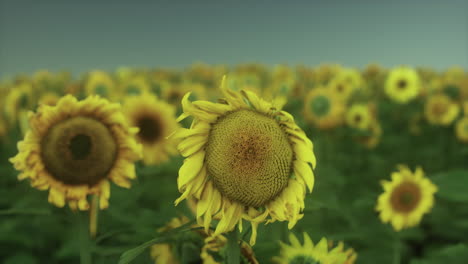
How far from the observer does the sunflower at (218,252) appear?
4.03 ft

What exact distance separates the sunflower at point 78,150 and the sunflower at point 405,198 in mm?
1170

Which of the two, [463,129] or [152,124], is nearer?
[152,124]

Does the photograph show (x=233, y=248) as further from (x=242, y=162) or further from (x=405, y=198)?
(x=405, y=198)

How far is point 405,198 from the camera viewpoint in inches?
81.8

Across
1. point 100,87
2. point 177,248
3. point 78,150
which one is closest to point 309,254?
point 177,248

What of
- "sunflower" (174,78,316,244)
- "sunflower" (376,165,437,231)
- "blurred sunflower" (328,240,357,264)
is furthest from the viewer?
"sunflower" (376,165,437,231)

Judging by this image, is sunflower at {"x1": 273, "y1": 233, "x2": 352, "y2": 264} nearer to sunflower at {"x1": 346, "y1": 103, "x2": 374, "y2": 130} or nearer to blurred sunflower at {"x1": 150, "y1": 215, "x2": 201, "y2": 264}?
blurred sunflower at {"x1": 150, "y1": 215, "x2": 201, "y2": 264}

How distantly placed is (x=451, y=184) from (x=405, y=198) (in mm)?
210

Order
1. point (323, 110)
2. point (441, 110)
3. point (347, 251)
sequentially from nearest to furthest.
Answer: point (347, 251) → point (323, 110) → point (441, 110)

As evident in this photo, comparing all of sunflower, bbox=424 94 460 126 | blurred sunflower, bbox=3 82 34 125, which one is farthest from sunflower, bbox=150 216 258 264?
sunflower, bbox=424 94 460 126

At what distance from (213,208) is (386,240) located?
1754 mm

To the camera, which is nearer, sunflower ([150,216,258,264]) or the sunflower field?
the sunflower field

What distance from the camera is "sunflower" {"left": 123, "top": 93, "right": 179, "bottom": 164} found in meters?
2.77

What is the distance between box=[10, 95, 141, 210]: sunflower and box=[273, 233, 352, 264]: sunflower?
1.95 feet
